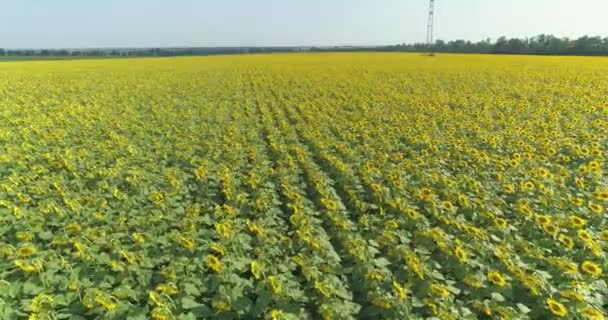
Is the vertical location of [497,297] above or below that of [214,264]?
below

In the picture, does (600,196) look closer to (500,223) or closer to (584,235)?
(584,235)

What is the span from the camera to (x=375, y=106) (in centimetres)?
1210

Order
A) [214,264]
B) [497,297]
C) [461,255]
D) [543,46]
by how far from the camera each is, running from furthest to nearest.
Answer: [543,46]
[461,255]
[214,264]
[497,297]

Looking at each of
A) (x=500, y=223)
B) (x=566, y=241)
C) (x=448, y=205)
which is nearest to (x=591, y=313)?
(x=566, y=241)

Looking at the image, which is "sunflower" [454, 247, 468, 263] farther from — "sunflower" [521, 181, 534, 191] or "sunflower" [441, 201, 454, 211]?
"sunflower" [521, 181, 534, 191]

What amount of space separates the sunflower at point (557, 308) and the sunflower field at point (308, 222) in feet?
0.04

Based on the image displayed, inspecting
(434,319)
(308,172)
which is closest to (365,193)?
(308,172)

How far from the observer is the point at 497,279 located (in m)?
2.93

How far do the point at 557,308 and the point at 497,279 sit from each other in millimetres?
434

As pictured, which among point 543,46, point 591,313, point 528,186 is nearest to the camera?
point 591,313

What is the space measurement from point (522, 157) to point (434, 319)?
4689mm

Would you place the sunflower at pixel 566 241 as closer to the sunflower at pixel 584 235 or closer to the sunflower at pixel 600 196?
the sunflower at pixel 584 235

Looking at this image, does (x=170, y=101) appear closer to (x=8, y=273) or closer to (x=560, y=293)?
(x=8, y=273)

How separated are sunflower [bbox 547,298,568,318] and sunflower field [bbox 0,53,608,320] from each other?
1cm
